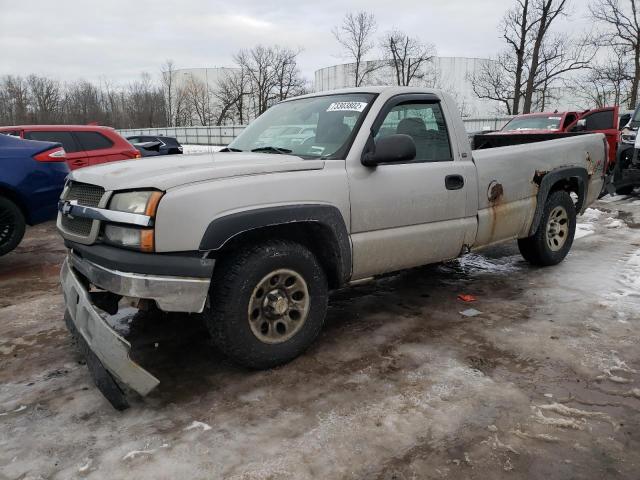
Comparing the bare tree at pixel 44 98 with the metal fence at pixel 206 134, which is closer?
the metal fence at pixel 206 134

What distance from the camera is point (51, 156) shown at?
19.7 feet

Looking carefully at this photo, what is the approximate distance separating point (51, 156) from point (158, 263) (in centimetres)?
420

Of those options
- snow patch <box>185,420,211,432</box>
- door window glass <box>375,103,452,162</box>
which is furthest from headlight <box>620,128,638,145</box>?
snow patch <box>185,420,211,432</box>

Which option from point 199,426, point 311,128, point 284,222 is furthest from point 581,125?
point 199,426

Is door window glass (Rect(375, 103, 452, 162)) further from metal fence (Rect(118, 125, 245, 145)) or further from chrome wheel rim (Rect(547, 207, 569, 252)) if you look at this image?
metal fence (Rect(118, 125, 245, 145))

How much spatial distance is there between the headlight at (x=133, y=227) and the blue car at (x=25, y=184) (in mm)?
3590

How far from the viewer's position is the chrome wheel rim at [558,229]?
5492 millimetres

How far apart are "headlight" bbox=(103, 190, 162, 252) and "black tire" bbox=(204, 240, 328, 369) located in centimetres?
49

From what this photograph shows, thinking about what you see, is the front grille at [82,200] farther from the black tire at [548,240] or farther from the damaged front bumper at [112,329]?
the black tire at [548,240]

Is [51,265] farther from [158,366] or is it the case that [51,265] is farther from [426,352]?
[426,352]

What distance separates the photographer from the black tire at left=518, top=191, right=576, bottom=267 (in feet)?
17.4

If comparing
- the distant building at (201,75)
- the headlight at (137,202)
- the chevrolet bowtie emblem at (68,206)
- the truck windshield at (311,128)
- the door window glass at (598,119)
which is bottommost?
the chevrolet bowtie emblem at (68,206)

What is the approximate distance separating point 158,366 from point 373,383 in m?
1.44

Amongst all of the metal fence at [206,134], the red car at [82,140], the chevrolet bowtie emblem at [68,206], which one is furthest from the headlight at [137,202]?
the metal fence at [206,134]
